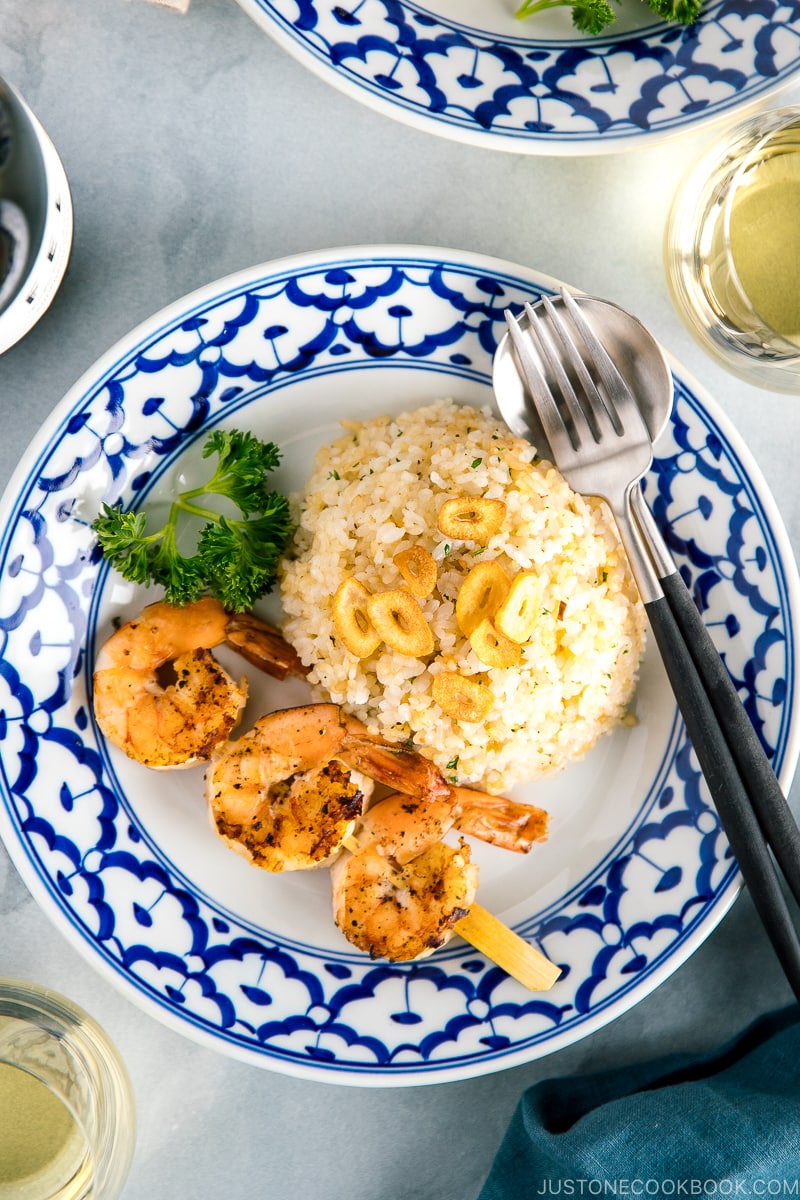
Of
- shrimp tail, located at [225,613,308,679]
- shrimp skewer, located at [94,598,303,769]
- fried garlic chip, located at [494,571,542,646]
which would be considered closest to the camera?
fried garlic chip, located at [494,571,542,646]

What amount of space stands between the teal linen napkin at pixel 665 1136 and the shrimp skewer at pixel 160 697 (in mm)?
1178

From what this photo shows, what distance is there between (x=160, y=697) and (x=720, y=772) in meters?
1.17

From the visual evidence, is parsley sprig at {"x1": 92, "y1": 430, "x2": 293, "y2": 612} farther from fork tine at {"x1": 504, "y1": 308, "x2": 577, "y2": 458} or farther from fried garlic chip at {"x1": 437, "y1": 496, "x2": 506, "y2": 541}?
fork tine at {"x1": 504, "y1": 308, "x2": 577, "y2": 458}

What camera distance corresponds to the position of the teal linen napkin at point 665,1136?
2047 mm

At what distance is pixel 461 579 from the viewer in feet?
6.32

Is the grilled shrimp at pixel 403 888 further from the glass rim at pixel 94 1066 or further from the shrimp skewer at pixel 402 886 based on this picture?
the glass rim at pixel 94 1066

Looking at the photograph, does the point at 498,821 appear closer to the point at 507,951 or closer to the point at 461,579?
the point at 507,951

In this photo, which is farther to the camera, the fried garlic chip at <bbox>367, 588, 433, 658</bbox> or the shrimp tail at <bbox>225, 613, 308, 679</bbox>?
the shrimp tail at <bbox>225, 613, 308, 679</bbox>

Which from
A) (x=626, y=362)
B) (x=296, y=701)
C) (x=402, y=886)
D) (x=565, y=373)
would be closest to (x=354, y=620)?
(x=296, y=701)

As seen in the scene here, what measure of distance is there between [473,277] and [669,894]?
1.39 meters

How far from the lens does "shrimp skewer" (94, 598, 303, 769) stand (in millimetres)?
1898

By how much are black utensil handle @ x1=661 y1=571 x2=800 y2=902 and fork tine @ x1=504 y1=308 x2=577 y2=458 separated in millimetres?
368

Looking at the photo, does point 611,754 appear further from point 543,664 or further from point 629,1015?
point 629,1015

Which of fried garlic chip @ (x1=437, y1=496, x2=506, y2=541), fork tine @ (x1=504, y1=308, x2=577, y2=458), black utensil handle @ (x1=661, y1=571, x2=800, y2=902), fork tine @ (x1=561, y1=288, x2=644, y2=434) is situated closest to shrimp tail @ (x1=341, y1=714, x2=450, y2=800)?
fried garlic chip @ (x1=437, y1=496, x2=506, y2=541)
